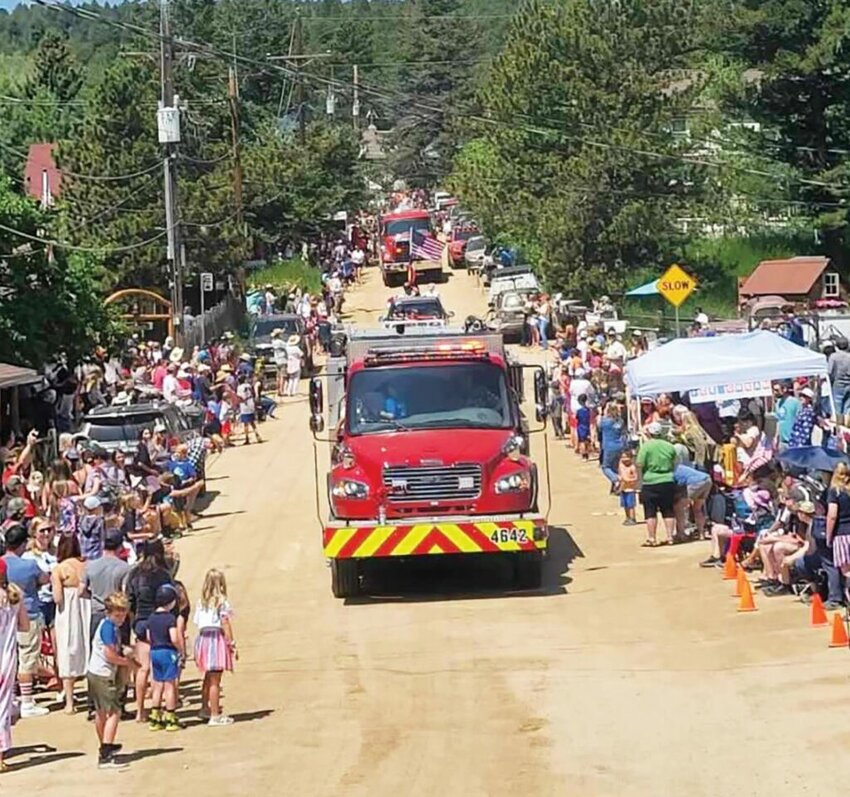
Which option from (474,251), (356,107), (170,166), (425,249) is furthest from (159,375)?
(356,107)

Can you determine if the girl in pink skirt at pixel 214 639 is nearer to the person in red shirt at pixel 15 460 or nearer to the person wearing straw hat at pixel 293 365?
the person in red shirt at pixel 15 460

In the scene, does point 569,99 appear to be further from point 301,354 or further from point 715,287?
point 301,354

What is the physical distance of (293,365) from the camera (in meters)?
46.5

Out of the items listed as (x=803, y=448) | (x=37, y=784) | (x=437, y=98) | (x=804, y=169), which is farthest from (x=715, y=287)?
(x=437, y=98)

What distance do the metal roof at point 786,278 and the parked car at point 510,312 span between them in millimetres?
9336

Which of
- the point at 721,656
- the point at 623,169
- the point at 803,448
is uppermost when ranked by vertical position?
the point at 623,169

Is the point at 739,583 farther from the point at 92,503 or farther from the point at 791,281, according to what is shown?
the point at 791,281

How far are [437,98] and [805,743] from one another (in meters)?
140

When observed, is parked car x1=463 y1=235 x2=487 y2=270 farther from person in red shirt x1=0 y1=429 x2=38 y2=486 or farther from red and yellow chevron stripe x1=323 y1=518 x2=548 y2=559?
red and yellow chevron stripe x1=323 y1=518 x2=548 y2=559

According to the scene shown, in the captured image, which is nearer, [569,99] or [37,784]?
[37,784]

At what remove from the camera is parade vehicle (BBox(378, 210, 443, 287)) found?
76375mm

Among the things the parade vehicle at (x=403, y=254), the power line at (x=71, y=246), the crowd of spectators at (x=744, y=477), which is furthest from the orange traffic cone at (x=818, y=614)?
the parade vehicle at (x=403, y=254)

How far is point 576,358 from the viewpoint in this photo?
37.7 m

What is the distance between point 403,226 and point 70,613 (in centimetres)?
6373
